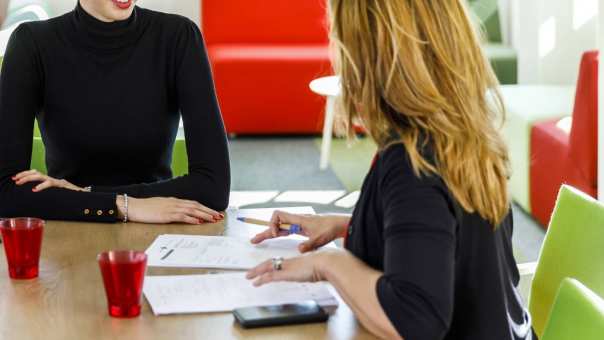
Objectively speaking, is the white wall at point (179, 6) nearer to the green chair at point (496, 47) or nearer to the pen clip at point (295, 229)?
the green chair at point (496, 47)

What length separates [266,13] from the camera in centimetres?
680

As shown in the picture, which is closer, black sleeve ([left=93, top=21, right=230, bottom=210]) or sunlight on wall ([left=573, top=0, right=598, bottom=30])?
black sleeve ([left=93, top=21, right=230, bottom=210])

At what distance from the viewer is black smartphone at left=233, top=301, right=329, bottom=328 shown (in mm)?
1433

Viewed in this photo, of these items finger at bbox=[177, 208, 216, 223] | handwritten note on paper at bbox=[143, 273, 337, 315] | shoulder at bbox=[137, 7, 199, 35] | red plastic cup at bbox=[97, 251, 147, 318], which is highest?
shoulder at bbox=[137, 7, 199, 35]

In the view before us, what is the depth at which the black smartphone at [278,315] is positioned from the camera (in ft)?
4.70

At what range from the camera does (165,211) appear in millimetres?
2031

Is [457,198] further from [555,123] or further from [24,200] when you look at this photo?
[555,123]

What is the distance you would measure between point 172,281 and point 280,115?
15.6 ft

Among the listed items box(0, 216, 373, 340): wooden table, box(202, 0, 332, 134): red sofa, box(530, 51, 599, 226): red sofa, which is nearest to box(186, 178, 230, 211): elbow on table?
box(0, 216, 373, 340): wooden table

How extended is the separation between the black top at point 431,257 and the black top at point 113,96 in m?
0.80

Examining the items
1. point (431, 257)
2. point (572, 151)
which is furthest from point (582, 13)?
point (431, 257)

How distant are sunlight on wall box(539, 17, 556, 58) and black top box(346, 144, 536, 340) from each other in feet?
13.6

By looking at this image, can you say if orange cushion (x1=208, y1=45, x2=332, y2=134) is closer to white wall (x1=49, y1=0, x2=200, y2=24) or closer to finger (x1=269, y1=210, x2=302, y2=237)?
white wall (x1=49, y1=0, x2=200, y2=24)

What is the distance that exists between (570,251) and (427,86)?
1.92 ft
